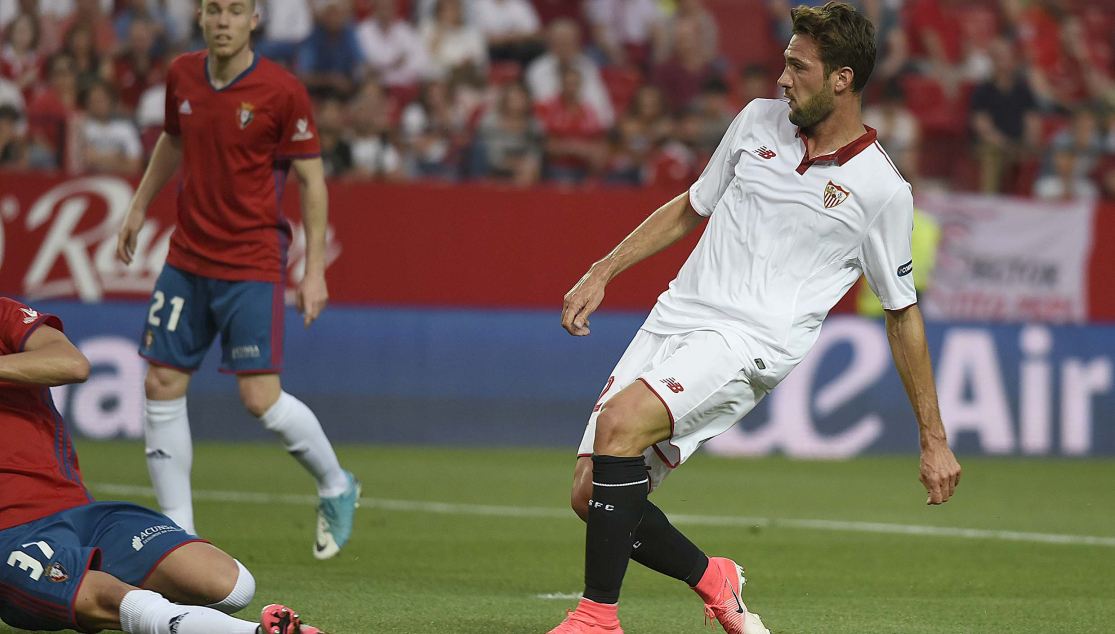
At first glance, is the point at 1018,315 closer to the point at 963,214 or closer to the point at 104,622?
the point at 963,214

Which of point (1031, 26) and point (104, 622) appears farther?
point (1031, 26)

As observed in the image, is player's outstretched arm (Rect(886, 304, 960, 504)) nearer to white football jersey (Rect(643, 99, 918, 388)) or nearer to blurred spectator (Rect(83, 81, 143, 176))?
white football jersey (Rect(643, 99, 918, 388))

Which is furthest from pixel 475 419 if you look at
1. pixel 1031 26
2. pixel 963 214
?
pixel 1031 26

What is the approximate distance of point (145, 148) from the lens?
1238cm

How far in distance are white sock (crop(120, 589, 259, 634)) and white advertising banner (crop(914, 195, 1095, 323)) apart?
1090 cm

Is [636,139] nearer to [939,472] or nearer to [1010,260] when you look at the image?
[1010,260]

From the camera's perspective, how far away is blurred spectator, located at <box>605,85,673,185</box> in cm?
1348

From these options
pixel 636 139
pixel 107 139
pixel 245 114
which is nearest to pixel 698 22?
pixel 636 139

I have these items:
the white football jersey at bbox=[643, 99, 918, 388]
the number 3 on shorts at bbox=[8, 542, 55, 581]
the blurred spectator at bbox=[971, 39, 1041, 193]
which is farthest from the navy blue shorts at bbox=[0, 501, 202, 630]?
the blurred spectator at bbox=[971, 39, 1041, 193]

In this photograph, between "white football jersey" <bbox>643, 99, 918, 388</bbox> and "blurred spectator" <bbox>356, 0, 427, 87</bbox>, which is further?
"blurred spectator" <bbox>356, 0, 427, 87</bbox>

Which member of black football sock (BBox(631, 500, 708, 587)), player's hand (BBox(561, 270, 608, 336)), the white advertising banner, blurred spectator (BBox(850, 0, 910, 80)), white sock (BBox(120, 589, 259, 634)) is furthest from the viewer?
blurred spectator (BBox(850, 0, 910, 80))

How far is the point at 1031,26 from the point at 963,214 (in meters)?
5.22

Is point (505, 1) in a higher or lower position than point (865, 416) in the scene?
higher

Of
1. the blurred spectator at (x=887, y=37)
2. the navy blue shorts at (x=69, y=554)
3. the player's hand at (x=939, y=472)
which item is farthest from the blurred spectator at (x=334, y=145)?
the player's hand at (x=939, y=472)
